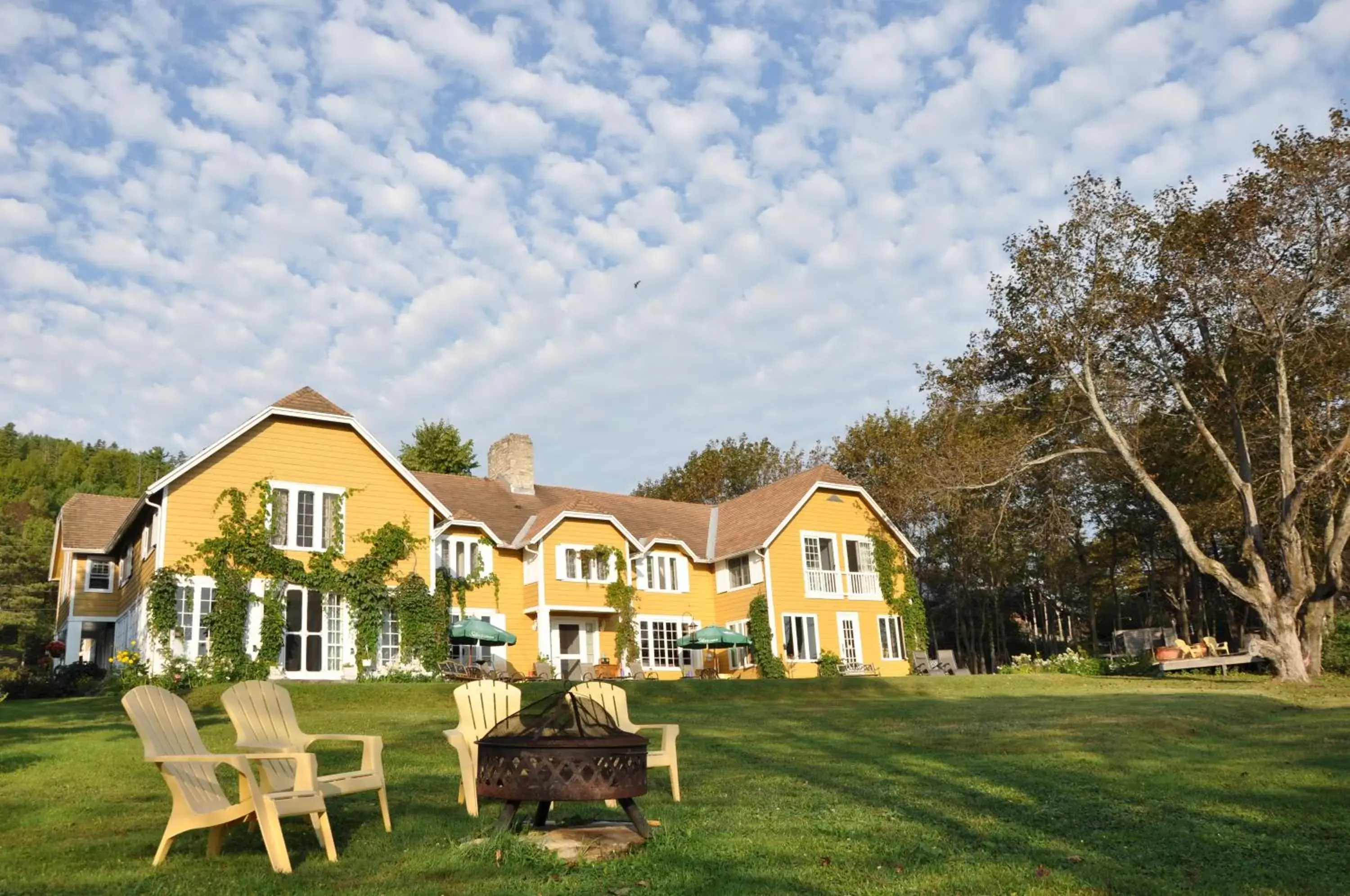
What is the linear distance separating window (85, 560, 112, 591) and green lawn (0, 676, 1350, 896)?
1805cm

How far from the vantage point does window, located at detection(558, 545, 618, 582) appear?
3127 cm

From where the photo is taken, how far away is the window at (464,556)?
98.0 feet

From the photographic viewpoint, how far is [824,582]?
115ft

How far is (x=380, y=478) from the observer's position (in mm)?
27125

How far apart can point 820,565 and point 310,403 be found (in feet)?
57.4

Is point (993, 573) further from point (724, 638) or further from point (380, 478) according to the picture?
point (380, 478)

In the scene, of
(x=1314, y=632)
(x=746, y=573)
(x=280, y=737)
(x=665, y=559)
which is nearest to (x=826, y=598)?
(x=746, y=573)

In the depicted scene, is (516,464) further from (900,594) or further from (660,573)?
(900,594)

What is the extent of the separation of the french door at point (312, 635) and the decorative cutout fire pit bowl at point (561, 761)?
798 inches

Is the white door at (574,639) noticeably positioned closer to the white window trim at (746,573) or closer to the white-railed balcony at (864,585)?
the white window trim at (746,573)

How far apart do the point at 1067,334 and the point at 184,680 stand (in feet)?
76.2

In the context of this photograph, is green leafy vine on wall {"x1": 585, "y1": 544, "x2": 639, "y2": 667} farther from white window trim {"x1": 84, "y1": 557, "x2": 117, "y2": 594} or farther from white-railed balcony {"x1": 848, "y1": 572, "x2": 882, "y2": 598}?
white window trim {"x1": 84, "y1": 557, "x2": 117, "y2": 594}

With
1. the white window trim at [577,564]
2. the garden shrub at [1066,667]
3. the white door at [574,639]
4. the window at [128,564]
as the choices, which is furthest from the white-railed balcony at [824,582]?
the window at [128,564]

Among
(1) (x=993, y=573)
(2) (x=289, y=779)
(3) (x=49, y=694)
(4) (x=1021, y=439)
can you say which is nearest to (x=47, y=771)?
(2) (x=289, y=779)
